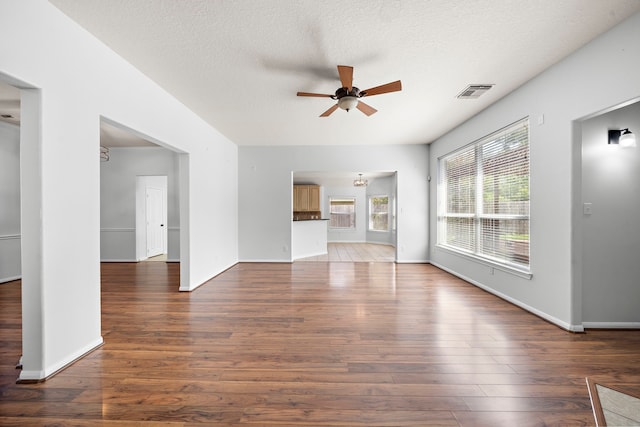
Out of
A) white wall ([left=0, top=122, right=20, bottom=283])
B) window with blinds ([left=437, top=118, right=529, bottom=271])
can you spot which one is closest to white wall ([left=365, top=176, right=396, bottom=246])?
window with blinds ([left=437, top=118, right=529, bottom=271])

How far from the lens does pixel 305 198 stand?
10.2m

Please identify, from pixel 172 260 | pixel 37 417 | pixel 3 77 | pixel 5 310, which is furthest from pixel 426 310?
pixel 172 260

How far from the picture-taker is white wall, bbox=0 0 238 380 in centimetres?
189

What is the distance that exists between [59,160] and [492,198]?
5.03 m

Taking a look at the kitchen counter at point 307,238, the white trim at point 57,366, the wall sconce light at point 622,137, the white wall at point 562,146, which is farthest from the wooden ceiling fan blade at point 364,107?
the kitchen counter at point 307,238

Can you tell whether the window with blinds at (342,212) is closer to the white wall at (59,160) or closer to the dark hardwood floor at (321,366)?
the dark hardwood floor at (321,366)

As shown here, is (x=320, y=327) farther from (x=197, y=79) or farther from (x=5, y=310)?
(x=5, y=310)

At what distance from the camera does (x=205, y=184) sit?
15.3 feet

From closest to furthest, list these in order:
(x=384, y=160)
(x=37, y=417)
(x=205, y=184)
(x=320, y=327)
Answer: (x=37, y=417), (x=320, y=327), (x=205, y=184), (x=384, y=160)

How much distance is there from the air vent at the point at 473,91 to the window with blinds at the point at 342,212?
7491 millimetres

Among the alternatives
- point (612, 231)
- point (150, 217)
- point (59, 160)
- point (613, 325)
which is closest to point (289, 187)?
→ point (150, 217)

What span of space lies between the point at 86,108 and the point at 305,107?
2.54 meters

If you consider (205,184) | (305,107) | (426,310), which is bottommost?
(426,310)

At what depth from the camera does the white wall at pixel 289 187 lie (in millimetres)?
6234
